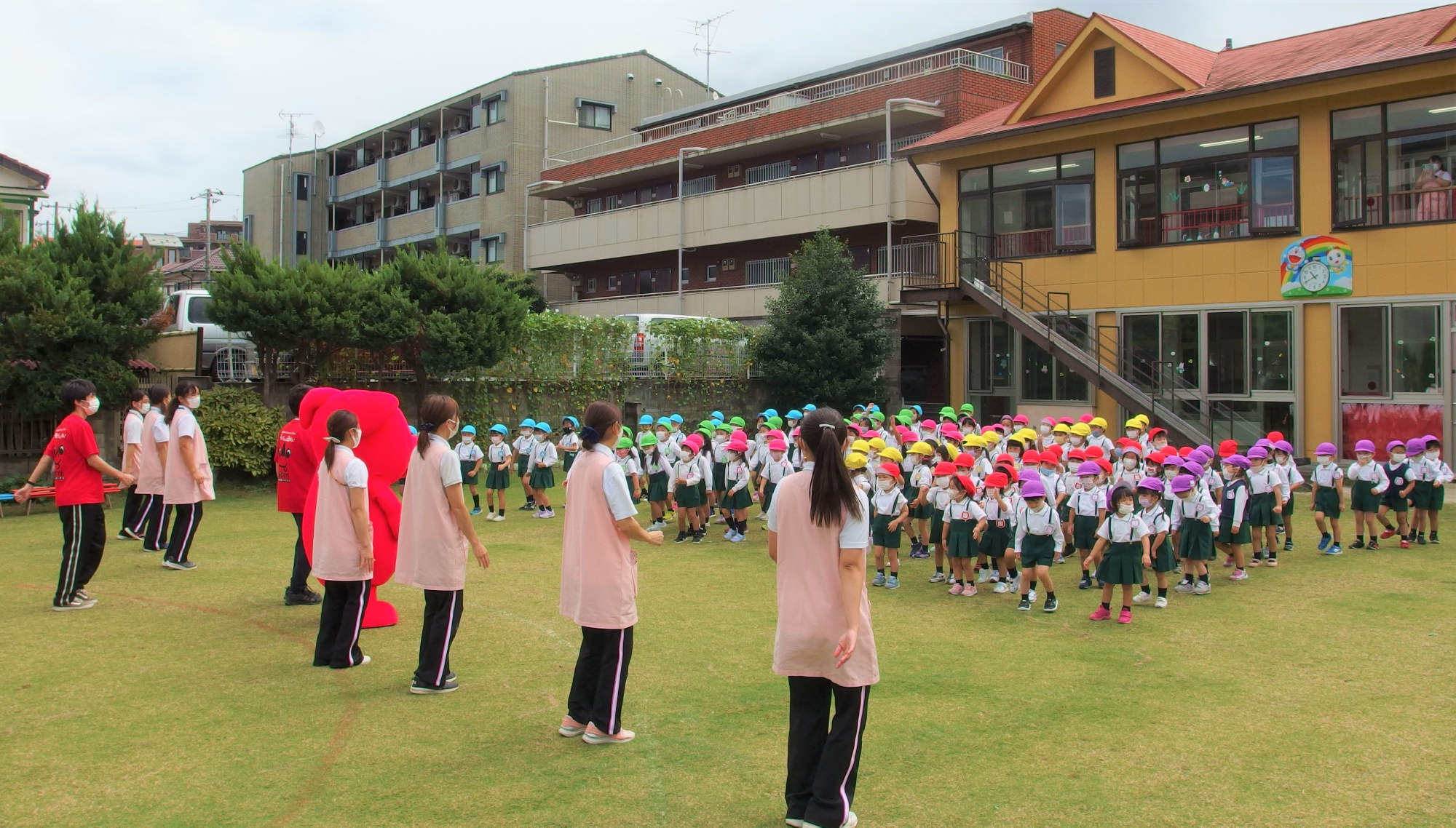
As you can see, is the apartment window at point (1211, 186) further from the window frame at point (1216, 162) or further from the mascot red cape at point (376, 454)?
the mascot red cape at point (376, 454)

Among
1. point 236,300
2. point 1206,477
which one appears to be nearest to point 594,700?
point 1206,477

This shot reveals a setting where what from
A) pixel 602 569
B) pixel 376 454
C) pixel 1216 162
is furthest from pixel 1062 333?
pixel 602 569

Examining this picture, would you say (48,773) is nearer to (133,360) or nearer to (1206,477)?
(1206,477)

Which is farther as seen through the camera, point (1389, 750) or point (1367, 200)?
point (1367, 200)

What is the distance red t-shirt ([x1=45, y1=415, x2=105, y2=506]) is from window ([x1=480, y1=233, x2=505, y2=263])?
32713 millimetres

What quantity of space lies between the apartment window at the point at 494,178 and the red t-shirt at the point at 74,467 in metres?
33.6

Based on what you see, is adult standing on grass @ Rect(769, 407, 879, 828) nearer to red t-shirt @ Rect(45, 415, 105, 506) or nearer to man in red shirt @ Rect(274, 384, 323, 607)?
man in red shirt @ Rect(274, 384, 323, 607)

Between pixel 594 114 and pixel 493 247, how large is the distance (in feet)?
22.3

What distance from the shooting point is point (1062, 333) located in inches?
900

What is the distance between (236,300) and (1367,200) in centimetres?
2014

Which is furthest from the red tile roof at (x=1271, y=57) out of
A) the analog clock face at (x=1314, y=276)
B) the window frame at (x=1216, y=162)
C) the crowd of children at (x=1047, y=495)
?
the crowd of children at (x=1047, y=495)

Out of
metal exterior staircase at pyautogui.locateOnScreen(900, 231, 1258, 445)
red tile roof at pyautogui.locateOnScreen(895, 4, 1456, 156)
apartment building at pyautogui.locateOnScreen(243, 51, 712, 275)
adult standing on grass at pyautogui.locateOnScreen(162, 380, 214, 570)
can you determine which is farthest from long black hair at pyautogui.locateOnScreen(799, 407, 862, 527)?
apartment building at pyautogui.locateOnScreen(243, 51, 712, 275)

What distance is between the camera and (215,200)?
58.1 meters

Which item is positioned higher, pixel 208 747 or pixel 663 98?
pixel 663 98
